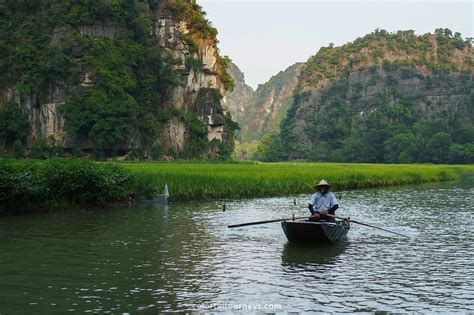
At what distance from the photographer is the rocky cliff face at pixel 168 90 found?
61.5 meters

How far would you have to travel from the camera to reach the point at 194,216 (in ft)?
64.7

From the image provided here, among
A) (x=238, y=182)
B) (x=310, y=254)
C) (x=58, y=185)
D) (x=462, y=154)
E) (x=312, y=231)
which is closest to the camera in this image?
(x=310, y=254)

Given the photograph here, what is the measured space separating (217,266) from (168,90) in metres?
59.9

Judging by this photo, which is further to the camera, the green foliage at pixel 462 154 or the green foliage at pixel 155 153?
the green foliage at pixel 462 154

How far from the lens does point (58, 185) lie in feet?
67.5

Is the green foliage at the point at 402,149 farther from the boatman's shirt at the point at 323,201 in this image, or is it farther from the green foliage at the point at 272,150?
the boatman's shirt at the point at 323,201

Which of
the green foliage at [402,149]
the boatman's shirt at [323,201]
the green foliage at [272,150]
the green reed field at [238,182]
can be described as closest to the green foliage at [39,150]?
the green reed field at [238,182]

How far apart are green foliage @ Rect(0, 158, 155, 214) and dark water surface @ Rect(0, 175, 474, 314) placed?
3.41 ft

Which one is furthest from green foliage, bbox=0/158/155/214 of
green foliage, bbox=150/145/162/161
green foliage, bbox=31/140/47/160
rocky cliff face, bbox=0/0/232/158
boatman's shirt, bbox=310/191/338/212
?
green foliage, bbox=150/145/162/161

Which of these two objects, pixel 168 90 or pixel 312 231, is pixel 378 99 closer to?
pixel 168 90

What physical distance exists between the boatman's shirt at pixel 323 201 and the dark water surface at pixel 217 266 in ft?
3.69

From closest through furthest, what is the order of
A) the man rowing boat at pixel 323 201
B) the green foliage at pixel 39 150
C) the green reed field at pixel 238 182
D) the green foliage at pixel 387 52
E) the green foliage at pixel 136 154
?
the man rowing boat at pixel 323 201, the green reed field at pixel 238 182, the green foliage at pixel 39 150, the green foliage at pixel 136 154, the green foliage at pixel 387 52

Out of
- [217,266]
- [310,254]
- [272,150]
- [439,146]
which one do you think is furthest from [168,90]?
[272,150]

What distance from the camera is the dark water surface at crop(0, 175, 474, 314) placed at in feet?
28.6
